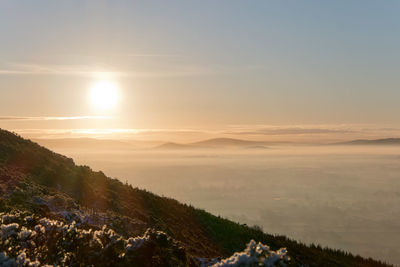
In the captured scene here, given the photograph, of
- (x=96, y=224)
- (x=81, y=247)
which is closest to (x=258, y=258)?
(x=81, y=247)

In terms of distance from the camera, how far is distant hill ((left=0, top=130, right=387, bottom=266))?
11359 mm

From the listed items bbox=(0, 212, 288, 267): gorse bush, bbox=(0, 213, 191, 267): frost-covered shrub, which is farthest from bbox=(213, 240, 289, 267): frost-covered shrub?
bbox=(0, 213, 191, 267): frost-covered shrub

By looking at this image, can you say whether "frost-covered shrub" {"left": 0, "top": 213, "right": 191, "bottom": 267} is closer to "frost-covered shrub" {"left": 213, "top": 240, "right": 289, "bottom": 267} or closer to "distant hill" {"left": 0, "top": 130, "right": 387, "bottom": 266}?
"distant hill" {"left": 0, "top": 130, "right": 387, "bottom": 266}

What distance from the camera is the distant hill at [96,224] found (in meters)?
11.4

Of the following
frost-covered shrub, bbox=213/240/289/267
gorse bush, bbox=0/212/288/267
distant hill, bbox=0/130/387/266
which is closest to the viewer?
frost-covered shrub, bbox=213/240/289/267

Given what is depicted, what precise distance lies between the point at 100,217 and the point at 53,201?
314 centimetres

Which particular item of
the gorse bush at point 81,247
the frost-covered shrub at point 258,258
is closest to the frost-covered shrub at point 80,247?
the gorse bush at point 81,247

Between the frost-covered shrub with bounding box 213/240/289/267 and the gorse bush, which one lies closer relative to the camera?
the frost-covered shrub with bounding box 213/240/289/267

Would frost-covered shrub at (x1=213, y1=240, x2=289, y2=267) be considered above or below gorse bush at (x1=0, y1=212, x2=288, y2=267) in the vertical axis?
above

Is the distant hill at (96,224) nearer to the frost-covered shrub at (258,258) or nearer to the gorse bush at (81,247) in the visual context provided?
the gorse bush at (81,247)

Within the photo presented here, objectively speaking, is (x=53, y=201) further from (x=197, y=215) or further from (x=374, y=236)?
(x=374, y=236)

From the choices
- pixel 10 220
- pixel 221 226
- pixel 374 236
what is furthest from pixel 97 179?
pixel 374 236

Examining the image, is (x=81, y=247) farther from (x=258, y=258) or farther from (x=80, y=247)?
(x=258, y=258)

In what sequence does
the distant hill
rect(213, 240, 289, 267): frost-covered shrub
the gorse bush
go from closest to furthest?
rect(213, 240, 289, 267): frost-covered shrub, the gorse bush, the distant hill
